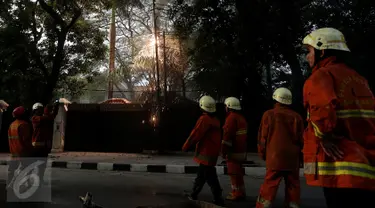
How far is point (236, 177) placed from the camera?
5.85 m

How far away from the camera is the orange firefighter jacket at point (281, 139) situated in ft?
15.0

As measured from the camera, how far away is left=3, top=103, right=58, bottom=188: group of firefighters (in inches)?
243

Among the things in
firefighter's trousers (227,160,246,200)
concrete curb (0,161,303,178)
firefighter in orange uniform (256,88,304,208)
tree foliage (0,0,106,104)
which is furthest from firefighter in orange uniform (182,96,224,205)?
tree foliage (0,0,106,104)

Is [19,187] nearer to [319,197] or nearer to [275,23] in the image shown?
[319,197]

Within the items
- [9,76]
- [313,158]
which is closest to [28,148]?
[313,158]

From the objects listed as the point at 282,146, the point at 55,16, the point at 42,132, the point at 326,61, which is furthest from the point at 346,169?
the point at 55,16

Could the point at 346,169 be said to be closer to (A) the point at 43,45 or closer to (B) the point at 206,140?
(B) the point at 206,140

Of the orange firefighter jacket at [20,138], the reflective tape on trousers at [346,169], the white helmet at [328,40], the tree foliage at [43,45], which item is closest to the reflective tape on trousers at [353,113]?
the reflective tape on trousers at [346,169]

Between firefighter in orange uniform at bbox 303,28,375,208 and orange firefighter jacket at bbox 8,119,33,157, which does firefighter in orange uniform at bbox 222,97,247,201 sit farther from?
firefighter in orange uniform at bbox 303,28,375,208

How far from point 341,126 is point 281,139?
2.35 metres

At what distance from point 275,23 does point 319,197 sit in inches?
300

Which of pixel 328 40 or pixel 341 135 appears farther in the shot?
pixel 328 40

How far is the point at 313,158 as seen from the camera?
242cm

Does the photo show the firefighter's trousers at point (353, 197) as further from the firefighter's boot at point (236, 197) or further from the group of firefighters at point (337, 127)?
the firefighter's boot at point (236, 197)
